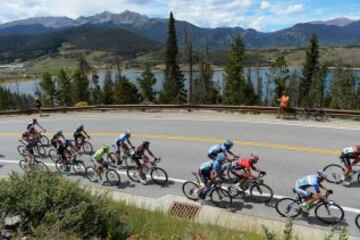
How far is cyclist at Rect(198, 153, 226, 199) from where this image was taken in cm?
1290

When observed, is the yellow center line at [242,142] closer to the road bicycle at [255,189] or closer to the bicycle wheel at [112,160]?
the bicycle wheel at [112,160]

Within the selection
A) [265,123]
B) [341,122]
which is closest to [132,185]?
[265,123]

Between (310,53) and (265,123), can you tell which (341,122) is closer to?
(265,123)

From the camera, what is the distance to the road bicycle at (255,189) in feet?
41.5

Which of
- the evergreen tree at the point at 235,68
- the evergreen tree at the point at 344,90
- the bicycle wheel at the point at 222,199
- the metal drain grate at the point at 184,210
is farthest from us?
the evergreen tree at the point at 344,90

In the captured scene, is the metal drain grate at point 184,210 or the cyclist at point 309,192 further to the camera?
the metal drain grate at point 184,210

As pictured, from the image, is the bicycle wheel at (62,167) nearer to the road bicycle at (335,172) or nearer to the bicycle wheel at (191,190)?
the bicycle wheel at (191,190)

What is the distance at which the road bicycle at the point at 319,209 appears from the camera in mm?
11115

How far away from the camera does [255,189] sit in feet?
42.6

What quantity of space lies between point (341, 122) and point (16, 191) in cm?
1719

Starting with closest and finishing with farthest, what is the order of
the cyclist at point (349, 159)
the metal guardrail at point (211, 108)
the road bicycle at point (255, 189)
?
the road bicycle at point (255, 189) → the cyclist at point (349, 159) → the metal guardrail at point (211, 108)

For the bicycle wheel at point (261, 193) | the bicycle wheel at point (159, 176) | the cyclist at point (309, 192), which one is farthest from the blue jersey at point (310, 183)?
the bicycle wheel at point (159, 176)

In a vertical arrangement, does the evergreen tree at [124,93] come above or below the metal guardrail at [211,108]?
below

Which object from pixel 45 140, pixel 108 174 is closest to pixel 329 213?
pixel 108 174
